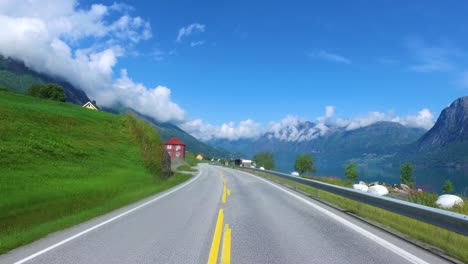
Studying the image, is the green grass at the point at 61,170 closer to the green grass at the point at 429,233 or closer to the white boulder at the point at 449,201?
the green grass at the point at 429,233

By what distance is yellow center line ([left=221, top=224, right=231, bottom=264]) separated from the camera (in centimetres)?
654

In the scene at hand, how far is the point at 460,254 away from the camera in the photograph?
23.1 feet

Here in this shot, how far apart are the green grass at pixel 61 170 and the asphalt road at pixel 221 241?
1.26 meters

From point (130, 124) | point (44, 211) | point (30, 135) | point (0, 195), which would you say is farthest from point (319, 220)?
point (130, 124)

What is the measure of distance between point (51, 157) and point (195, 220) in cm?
1425

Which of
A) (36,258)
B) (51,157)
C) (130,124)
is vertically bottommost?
(36,258)

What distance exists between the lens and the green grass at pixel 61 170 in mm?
12109

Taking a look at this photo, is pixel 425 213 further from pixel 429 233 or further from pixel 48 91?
pixel 48 91

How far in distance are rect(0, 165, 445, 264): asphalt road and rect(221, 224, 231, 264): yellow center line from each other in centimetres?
2

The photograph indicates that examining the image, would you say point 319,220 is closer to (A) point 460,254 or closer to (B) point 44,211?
(A) point 460,254

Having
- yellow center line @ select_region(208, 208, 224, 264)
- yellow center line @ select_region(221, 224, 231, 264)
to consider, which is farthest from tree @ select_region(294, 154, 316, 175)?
yellow center line @ select_region(221, 224, 231, 264)

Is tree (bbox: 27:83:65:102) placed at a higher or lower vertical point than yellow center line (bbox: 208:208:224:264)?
higher

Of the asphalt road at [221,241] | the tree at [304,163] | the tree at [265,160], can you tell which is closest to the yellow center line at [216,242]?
the asphalt road at [221,241]

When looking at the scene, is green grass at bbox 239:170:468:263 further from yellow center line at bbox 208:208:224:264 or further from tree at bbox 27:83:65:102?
tree at bbox 27:83:65:102
